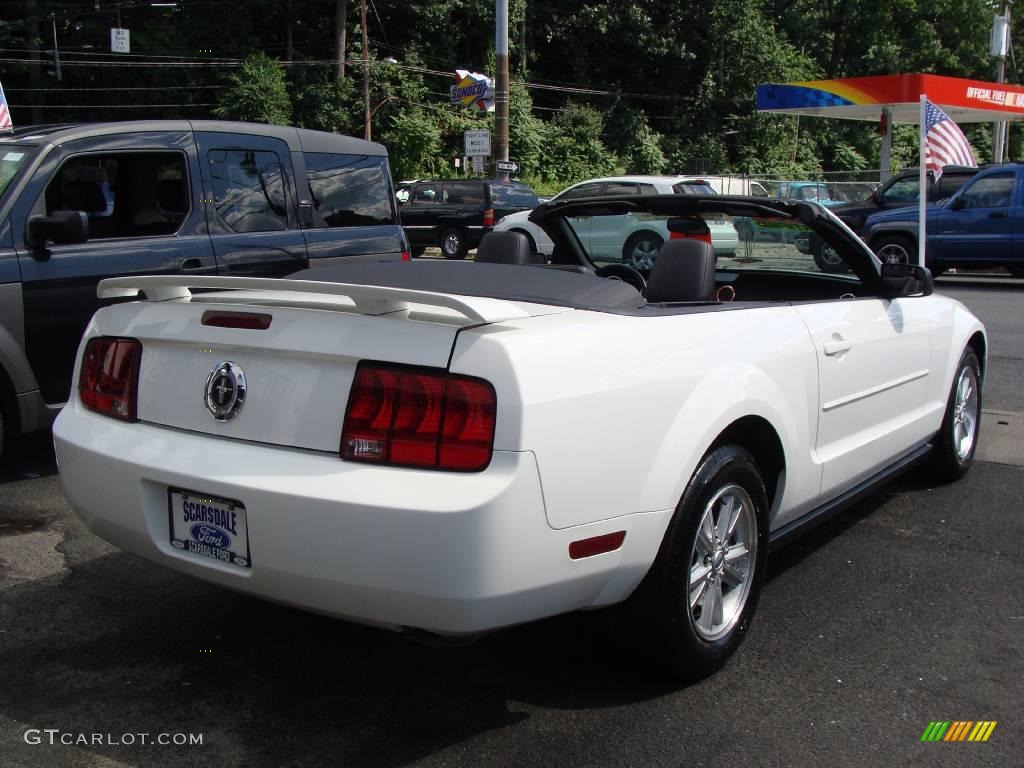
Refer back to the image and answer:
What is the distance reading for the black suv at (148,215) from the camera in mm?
5438

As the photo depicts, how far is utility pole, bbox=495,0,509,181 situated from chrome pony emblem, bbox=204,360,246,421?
18583mm

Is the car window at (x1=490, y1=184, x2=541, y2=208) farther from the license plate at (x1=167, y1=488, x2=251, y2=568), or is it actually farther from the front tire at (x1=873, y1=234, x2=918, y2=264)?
the license plate at (x1=167, y1=488, x2=251, y2=568)

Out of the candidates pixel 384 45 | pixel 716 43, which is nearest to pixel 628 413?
pixel 384 45

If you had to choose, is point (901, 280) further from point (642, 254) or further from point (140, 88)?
point (140, 88)

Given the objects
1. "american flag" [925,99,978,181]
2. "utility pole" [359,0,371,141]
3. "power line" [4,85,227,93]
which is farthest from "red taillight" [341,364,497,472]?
"power line" [4,85,227,93]

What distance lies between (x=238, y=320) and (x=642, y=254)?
8.96ft

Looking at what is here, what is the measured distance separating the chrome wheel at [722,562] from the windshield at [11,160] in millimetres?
4346

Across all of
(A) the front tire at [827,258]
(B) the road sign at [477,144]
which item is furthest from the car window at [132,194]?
(B) the road sign at [477,144]

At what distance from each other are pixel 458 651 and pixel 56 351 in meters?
3.24

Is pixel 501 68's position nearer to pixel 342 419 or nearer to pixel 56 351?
pixel 56 351

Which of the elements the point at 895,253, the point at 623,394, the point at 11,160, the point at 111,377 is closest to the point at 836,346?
the point at 623,394

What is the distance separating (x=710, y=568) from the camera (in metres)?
3.24

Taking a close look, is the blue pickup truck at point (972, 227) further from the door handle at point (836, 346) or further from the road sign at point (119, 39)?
the road sign at point (119, 39)

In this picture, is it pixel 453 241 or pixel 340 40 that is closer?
pixel 453 241
